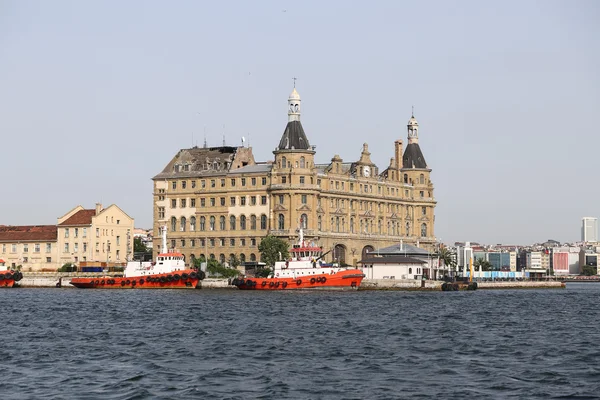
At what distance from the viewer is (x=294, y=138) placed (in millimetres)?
149000

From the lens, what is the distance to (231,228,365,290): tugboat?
4488 inches

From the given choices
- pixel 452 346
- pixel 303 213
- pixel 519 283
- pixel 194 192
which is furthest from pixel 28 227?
pixel 452 346

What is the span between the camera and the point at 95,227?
153250 millimetres

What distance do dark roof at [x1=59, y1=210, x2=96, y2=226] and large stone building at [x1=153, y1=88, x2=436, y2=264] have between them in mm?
9389

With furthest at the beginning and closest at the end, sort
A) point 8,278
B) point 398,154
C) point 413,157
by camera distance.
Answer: point 413,157 → point 398,154 → point 8,278

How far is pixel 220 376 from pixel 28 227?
12235cm

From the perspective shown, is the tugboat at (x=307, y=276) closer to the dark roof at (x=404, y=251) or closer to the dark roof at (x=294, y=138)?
the dark roof at (x=404, y=251)

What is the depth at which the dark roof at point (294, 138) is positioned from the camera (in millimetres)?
148625

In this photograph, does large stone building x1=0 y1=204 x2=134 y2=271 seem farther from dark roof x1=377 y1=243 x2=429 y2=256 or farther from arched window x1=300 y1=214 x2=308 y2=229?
dark roof x1=377 y1=243 x2=429 y2=256

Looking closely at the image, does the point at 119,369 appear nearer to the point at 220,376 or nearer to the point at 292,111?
the point at 220,376

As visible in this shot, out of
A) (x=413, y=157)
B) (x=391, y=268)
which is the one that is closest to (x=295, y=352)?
(x=391, y=268)

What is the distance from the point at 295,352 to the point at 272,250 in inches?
3482

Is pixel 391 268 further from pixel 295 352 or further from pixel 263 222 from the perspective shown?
pixel 295 352

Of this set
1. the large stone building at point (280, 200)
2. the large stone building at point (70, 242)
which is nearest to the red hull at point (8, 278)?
the large stone building at point (70, 242)
